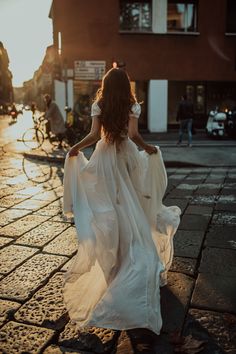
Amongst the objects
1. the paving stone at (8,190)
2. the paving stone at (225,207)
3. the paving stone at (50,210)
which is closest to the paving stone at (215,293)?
the paving stone at (225,207)

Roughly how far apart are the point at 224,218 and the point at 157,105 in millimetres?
14716

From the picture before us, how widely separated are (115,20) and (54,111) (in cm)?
797

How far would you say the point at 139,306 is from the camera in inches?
92.4

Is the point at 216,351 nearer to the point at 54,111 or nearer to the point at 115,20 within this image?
the point at 54,111

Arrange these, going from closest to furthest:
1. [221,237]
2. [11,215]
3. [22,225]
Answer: [221,237] → [22,225] → [11,215]

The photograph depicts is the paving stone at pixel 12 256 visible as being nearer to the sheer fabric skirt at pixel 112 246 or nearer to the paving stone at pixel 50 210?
the sheer fabric skirt at pixel 112 246

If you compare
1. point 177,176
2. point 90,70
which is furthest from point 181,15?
point 177,176

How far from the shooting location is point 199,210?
5.61m

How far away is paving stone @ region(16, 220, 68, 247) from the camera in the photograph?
13.6 ft

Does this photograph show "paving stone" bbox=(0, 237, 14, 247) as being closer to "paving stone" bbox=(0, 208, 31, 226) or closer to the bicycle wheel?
"paving stone" bbox=(0, 208, 31, 226)

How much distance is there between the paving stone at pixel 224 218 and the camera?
4934mm

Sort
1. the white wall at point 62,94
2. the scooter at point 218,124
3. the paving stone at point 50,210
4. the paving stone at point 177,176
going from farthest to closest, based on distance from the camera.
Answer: the white wall at point 62,94 < the scooter at point 218,124 < the paving stone at point 177,176 < the paving stone at point 50,210

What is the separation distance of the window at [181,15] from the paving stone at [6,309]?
18517 millimetres

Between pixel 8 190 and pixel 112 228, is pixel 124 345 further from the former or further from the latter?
pixel 8 190
